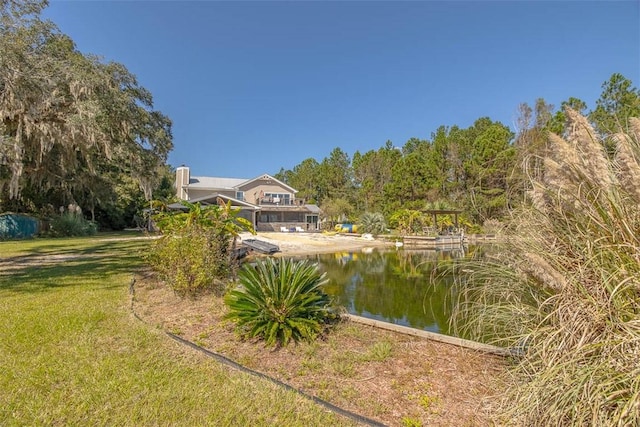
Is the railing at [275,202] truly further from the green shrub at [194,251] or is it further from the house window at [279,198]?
the green shrub at [194,251]

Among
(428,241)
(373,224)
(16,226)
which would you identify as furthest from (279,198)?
(16,226)

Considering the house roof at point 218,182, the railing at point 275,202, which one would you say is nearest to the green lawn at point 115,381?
the railing at point 275,202

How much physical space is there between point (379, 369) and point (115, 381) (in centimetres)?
235

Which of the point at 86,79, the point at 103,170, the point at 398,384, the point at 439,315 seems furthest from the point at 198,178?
the point at 398,384

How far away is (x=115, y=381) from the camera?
2.82 m

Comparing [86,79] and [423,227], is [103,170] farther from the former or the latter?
[423,227]

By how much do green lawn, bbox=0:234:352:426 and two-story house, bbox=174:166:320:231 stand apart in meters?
28.8

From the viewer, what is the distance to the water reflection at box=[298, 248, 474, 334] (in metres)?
5.46

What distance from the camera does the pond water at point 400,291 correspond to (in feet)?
17.6

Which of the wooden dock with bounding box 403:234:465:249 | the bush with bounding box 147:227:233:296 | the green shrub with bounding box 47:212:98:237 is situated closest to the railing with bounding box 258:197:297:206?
the wooden dock with bounding box 403:234:465:249

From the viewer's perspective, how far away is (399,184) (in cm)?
3884

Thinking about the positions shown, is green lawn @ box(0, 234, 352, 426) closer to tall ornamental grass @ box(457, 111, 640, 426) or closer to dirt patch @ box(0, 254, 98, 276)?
tall ornamental grass @ box(457, 111, 640, 426)

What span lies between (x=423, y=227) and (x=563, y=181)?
2713 cm

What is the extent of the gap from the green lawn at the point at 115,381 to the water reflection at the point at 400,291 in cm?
217
